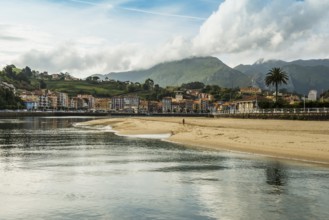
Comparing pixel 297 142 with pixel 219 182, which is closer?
pixel 219 182

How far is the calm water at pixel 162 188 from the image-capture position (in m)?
18.2

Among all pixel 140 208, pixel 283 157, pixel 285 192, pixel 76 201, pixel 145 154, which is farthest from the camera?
pixel 145 154

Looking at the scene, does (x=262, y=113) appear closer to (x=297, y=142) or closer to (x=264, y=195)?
(x=297, y=142)

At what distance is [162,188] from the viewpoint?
23.5 meters

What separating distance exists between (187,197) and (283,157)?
57.4 ft

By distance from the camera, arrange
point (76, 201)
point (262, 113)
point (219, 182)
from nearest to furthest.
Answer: point (76, 201) < point (219, 182) < point (262, 113)

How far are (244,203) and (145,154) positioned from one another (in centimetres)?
2172

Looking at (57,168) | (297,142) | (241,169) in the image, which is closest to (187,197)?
(241,169)

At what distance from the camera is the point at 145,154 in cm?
4075

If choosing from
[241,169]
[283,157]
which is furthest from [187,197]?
[283,157]

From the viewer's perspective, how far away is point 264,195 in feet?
70.2

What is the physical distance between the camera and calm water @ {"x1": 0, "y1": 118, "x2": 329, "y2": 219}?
18.2 metres

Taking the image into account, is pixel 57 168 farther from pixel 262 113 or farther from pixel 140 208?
pixel 262 113

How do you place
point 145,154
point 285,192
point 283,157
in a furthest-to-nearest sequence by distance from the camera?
point 145,154 < point 283,157 < point 285,192
